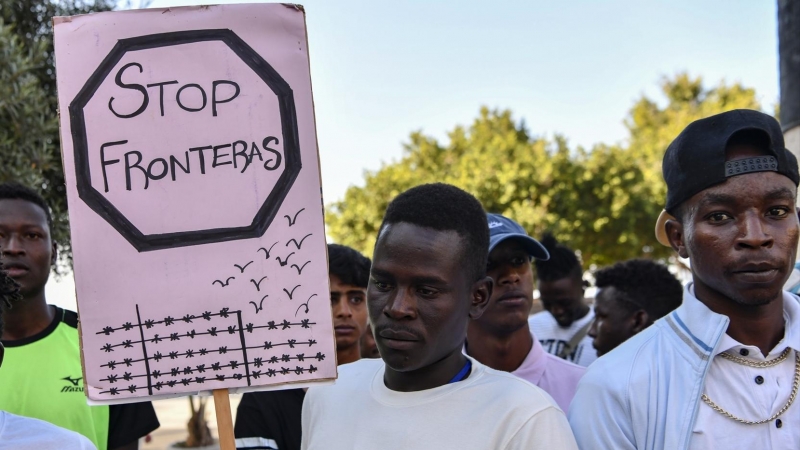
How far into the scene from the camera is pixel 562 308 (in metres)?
5.10

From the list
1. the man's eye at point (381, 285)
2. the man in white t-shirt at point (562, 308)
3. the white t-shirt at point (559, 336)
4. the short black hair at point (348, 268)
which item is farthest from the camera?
the man in white t-shirt at point (562, 308)

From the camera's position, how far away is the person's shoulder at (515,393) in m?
1.95

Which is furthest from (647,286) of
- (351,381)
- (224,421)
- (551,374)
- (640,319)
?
(224,421)

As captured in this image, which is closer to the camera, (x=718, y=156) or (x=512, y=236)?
(x=718, y=156)

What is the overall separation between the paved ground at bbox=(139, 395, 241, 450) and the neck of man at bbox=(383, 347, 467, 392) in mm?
7866

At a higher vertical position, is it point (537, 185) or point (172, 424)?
point (537, 185)

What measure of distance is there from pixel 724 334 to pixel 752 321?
0.40 ft

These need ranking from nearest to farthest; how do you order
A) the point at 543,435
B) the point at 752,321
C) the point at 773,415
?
1. the point at 543,435
2. the point at 773,415
3. the point at 752,321

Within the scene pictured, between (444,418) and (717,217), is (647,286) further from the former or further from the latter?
(444,418)


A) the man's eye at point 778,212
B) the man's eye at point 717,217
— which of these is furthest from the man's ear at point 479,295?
the man's eye at point 778,212

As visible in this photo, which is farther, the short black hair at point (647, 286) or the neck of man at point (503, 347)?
the short black hair at point (647, 286)

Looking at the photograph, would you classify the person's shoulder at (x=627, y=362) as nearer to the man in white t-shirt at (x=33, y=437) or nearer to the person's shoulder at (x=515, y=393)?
the person's shoulder at (x=515, y=393)

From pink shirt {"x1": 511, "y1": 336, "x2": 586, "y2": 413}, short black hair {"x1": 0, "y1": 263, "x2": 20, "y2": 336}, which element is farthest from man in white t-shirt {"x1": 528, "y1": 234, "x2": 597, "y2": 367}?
short black hair {"x1": 0, "y1": 263, "x2": 20, "y2": 336}

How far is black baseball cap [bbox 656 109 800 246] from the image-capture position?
81.4 inches
